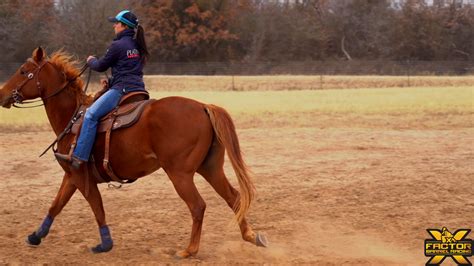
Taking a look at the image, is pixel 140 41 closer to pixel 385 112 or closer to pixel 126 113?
pixel 126 113

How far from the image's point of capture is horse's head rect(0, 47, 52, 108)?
674 centimetres

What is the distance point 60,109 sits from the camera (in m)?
6.88

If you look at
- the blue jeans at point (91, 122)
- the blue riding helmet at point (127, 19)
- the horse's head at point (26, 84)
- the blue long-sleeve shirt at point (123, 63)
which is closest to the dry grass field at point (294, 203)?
the blue jeans at point (91, 122)

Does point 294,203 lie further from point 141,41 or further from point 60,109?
point 60,109

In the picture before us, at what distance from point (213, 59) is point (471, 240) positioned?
50.7 metres

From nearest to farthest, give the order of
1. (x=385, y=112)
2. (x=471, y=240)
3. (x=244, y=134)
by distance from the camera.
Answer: (x=471, y=240)
(x=244, y=134)
(x=385, y=112)

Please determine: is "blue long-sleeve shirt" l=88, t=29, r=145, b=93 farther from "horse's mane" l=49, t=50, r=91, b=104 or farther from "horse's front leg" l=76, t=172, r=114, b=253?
"horse's front leg" l=76, t=172, r=114, b=253

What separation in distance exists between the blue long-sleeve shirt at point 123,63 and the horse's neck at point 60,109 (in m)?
0.61

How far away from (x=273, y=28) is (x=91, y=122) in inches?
2147

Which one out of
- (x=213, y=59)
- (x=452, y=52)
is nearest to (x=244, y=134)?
(x=213, y=59)

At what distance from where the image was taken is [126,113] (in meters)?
6.41

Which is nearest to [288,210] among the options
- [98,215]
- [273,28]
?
[98,215]

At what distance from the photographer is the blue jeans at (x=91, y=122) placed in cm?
634

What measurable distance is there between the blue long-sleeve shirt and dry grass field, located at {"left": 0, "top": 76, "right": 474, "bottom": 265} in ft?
6.05
